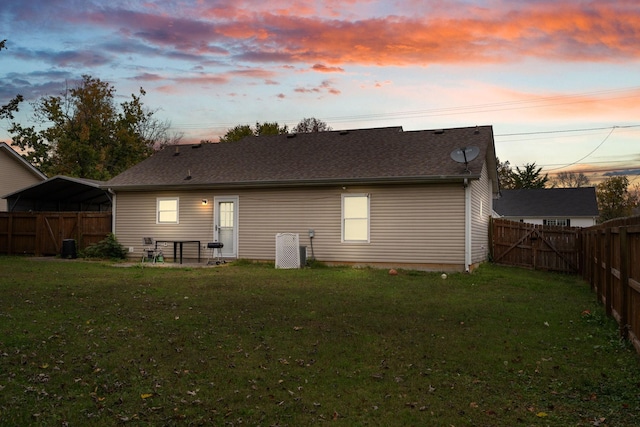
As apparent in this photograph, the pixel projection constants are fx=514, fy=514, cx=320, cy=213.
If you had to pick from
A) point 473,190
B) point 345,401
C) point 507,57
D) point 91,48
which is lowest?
point 345,401

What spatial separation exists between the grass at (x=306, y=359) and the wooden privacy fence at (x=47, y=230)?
9.80 meters

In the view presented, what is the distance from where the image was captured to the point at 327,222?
16.7m

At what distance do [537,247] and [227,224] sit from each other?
34.9 feet

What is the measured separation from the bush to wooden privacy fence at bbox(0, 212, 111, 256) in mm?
729

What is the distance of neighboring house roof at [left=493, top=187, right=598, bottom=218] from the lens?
130ft

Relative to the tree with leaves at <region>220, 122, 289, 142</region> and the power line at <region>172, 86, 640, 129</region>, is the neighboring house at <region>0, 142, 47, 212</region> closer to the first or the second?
the power line at <region>172, 86, 640, 129</region>

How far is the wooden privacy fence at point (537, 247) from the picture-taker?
16.7 metres

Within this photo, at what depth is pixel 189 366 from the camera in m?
5.56

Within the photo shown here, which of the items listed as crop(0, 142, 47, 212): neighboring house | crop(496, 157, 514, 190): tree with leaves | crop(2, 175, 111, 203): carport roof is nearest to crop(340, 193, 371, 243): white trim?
crop(2, 175, 111, 203): carport roof

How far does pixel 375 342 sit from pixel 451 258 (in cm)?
926

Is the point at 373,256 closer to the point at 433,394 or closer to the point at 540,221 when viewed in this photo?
the point at 433,394

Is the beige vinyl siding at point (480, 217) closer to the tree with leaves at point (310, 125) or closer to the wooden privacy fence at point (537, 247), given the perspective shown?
the wooden privacy fence at point (537, 247)

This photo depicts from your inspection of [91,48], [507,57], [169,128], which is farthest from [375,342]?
[169,128]

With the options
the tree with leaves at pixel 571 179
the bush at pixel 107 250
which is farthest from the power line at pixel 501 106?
the tree with leaves at pixel 571 179
